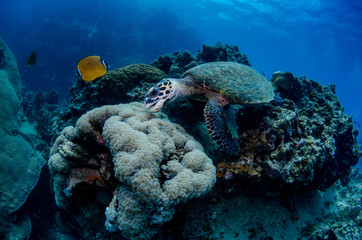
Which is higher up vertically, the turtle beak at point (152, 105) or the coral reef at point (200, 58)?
the turtle beak at point (152, 105)

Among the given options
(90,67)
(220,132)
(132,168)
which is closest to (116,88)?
(90,67)

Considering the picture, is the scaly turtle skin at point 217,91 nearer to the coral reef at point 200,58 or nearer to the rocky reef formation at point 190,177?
the rocky reef formation at point 190,177

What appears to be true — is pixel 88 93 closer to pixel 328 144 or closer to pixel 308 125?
pixel 308 125

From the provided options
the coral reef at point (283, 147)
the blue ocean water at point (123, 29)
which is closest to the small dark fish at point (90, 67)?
the coral reef at point (283, 147)

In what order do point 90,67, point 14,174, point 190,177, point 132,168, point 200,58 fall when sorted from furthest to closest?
1. point 200,58
2. point 14,174
3. point 90,67
4. point 190,177
5. point 132,168

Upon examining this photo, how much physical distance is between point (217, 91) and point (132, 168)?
2.50 metres

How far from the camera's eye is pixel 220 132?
2959 millimetres

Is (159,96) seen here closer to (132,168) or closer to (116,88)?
(132,168)

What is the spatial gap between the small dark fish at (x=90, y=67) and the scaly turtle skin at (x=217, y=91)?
1.39m

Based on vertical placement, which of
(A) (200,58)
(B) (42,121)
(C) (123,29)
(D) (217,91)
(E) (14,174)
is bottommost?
(B) (42,121)

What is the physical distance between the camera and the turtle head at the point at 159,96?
121 inches

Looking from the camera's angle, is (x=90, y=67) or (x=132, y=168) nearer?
(x=132, y=168)

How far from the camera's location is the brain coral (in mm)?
1852

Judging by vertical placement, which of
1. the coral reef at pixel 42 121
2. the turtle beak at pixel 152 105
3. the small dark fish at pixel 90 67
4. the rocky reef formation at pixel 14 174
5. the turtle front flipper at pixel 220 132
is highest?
the small dark fish at pixel 90 67
